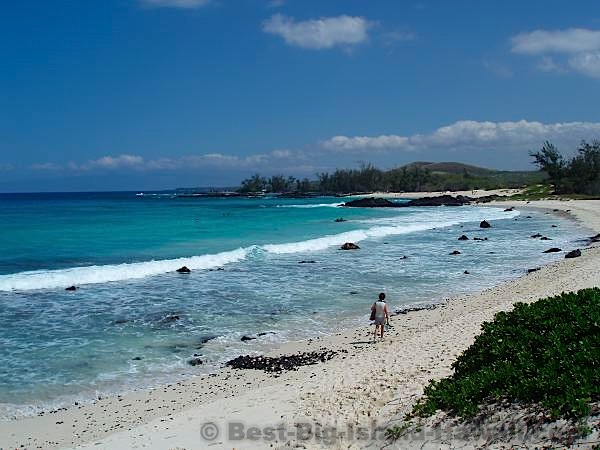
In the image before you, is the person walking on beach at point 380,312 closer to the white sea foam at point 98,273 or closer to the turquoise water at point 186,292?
the turquoise water at point 186,292

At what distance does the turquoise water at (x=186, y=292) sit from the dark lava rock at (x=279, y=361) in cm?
59

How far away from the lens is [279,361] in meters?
12.6

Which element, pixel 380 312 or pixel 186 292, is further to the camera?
pixel 186 292

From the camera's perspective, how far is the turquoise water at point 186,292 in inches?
500

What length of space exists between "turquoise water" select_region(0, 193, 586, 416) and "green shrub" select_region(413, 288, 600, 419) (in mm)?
6912

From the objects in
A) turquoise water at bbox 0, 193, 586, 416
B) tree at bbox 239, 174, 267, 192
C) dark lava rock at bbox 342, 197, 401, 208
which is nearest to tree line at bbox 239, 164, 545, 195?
tree at bbox 239, 174, 267, 192

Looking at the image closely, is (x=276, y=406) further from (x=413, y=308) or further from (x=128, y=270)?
(x=128, y=270)

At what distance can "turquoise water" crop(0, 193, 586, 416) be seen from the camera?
12.7 m

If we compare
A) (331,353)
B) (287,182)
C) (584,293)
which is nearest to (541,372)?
(584,293)

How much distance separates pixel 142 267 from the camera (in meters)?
27.7

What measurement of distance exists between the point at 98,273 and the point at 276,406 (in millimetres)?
19163

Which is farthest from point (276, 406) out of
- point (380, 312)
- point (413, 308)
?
point (413, 308)

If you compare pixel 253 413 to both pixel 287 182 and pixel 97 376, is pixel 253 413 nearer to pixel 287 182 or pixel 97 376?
pixel 97 376

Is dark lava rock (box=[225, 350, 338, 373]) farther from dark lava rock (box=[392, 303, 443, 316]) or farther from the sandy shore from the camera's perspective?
dark lava rock (box=[392, 303, 443, 316])
